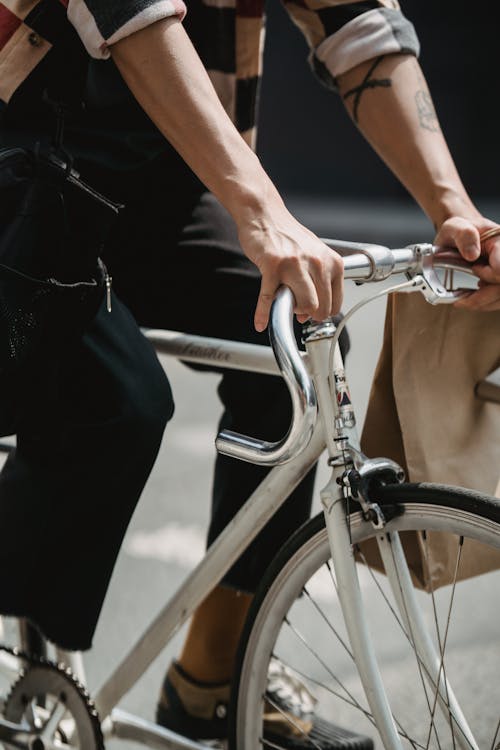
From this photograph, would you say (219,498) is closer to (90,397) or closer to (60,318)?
(90,397)

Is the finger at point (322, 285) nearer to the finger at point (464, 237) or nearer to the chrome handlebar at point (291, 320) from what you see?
the chrome handlebar at point (291, 320)

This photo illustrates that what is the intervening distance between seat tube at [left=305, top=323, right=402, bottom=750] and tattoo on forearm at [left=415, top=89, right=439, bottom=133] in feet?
2.18

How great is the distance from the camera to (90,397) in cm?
177

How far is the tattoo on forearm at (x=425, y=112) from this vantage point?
2.01m

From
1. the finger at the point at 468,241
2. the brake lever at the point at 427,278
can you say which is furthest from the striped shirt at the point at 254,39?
the brake lever at the point at 427,278

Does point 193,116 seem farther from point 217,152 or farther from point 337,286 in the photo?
point 337,286

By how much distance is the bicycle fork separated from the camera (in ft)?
5.12

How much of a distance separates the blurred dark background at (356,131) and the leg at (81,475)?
33.9ft

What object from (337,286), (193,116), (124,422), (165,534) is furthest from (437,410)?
(165,534)

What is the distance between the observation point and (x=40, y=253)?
1.64 metres

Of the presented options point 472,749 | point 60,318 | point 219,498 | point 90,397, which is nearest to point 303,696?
point 219,498

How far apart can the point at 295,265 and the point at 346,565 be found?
1.55 feet

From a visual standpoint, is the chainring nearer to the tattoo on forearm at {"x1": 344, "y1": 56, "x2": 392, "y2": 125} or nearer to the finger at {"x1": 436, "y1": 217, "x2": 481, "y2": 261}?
the finger at {"x1": 436, "y1": 217, "x2": 481, "y2": 261}

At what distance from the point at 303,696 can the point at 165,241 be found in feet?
3.22
